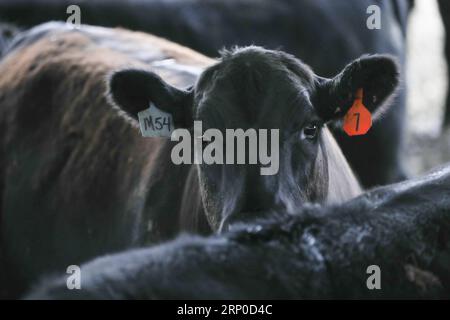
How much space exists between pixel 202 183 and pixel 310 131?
51 centimetres

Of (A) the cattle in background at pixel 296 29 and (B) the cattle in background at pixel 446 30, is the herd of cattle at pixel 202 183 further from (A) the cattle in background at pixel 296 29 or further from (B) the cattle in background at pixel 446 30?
(B) the cattle in background at pixel 446 30

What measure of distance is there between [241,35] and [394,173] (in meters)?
1.71

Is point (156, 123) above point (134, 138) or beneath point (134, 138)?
beneath

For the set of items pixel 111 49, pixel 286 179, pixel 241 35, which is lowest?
pixel 286 179

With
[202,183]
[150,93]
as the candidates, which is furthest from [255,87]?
[150,93]

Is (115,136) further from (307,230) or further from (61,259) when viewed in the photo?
(307,230)

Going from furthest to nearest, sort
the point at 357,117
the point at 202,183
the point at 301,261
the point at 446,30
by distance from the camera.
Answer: the point at 446,30
the point at 357,117
the point at 202,183
the point at 301,261

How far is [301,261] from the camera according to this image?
81.2 inches

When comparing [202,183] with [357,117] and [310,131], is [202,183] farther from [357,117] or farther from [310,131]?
[357,117]

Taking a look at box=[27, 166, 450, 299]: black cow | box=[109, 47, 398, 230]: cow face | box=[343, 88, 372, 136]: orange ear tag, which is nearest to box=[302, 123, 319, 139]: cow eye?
box=[109, 47, 398, 230]: cow face

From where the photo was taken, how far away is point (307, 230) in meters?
2.13

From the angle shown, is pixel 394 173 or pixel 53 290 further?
pixel 394 173

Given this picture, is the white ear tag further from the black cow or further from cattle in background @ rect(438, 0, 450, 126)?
cattle in background @ rect(438, 0, 450, 126)

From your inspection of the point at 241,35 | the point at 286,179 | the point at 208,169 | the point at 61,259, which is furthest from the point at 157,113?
the point at 241,35
